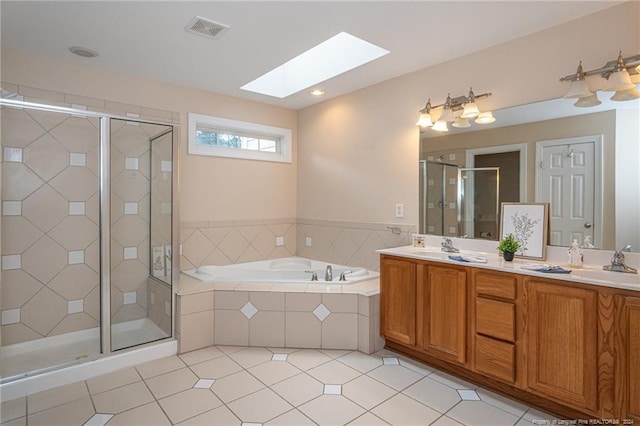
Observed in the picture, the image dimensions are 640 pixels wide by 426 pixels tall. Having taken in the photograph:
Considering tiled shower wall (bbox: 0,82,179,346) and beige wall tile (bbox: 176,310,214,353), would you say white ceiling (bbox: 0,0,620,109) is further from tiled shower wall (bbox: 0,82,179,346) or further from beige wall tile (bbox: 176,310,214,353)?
beige wall tile (bbox: 176,310,214,353)

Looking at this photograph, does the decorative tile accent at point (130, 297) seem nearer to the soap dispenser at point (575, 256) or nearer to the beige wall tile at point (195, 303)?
the beige wall tile at point (195, 303)

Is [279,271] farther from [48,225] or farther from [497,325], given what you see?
[497,325]

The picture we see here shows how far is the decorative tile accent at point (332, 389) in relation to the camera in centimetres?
223

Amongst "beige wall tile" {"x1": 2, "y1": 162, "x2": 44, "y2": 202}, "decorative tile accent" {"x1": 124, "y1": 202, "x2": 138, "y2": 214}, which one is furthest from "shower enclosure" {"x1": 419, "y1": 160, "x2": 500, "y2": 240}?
"beige wall tile" {"x1": 2, "y1": 162, "x2": 44, "y2": 202}

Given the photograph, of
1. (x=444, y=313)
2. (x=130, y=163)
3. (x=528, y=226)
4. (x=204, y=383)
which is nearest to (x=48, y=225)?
(x=130, y=163)

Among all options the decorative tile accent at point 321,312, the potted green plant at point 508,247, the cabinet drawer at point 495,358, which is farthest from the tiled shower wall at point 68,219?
the potted green plant at point 508,247

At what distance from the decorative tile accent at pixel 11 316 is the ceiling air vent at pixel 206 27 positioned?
257cm

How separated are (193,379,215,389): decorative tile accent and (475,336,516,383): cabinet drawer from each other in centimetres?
180

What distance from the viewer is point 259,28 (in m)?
2.37

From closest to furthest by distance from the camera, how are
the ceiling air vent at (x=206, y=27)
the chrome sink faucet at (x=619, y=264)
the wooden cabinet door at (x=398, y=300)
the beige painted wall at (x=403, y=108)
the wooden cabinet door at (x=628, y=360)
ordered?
the wooden cabinet door at (x=628, y=360) → the chrome sink faucet at (x=619, y=264) → the beige painted wall at (x=403, y=108) → the ceiling air vent at (x=206, y=27) → the wooden cabinet door at (x=398, y=300)

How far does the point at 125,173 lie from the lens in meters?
3.07

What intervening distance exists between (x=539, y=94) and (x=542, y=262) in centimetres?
117

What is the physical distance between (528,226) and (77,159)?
12.0 ft

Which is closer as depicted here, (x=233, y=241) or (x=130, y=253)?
(x=130, y=253)
